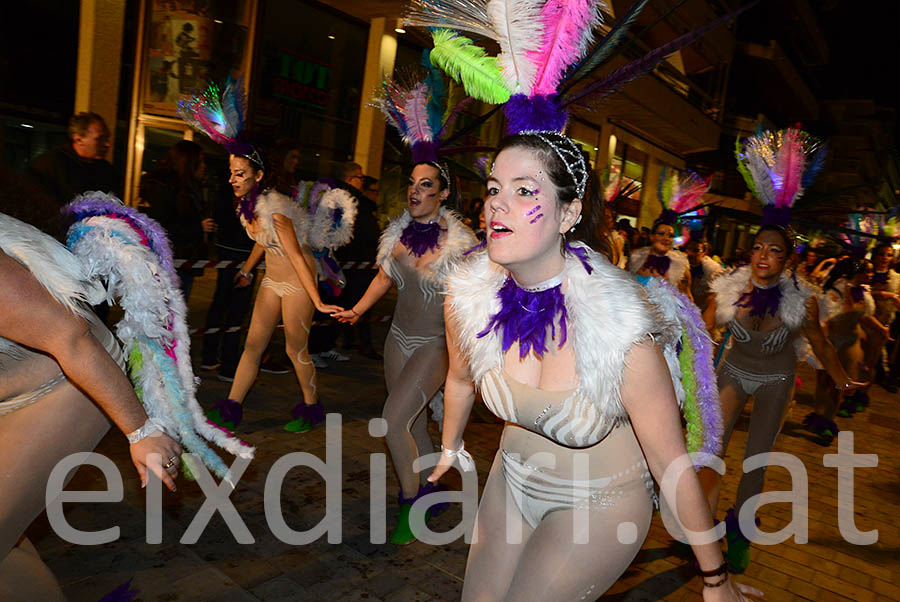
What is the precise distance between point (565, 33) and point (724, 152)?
3140 centimetres

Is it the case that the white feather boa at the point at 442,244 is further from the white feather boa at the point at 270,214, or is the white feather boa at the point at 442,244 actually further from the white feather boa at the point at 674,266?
the white feather boa at the point at 674,266

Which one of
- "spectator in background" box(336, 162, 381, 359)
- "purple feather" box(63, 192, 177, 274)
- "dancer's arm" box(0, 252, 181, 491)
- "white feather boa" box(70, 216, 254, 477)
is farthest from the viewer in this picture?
"spectator in background" box(336, 162, 381, 359)

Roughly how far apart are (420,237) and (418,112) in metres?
0.82

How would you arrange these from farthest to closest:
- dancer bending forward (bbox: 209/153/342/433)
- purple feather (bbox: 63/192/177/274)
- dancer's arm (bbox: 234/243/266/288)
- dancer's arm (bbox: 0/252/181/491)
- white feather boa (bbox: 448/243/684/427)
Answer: dancer's arm (bbox: 234/243/266/288) → dancer bending forward (bbox: 209/153/342/433) → purple feather (bbox: 63/192/177/274) → white feather boa (bbox: 448/243/684/427) → dancer's arm (bbox: 0/252/181/491)

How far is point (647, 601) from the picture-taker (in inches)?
141

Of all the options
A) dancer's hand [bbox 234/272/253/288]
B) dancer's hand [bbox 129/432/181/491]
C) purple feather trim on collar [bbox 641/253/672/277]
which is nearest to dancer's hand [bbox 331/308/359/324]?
dancer's hand [bbox 234/272/253/288]

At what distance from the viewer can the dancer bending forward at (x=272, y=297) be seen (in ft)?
16.5

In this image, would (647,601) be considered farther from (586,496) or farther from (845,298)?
(845,298)

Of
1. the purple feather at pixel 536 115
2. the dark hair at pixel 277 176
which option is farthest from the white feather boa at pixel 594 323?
the dark hair at pixel 277 176

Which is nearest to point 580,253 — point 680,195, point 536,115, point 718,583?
point 536,115

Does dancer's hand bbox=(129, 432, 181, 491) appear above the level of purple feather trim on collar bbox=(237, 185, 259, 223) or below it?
A: below

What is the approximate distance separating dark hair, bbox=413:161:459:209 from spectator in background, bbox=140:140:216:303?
111 inches

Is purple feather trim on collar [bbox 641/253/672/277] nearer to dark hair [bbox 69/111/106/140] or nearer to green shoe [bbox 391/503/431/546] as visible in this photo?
green shoe [bbox 391/503/431/546]

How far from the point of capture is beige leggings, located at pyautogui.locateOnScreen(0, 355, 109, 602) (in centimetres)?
188
